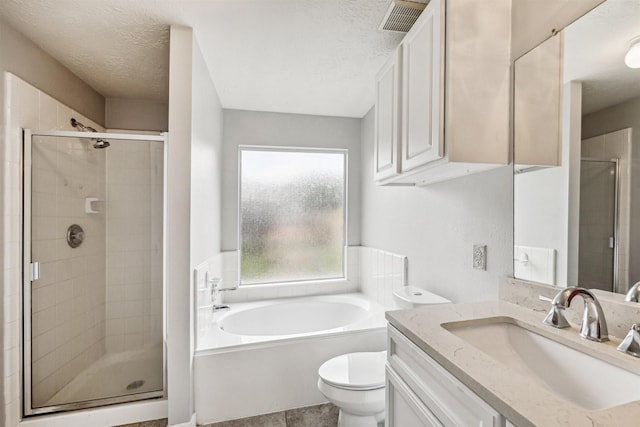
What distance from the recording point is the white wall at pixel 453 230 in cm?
148

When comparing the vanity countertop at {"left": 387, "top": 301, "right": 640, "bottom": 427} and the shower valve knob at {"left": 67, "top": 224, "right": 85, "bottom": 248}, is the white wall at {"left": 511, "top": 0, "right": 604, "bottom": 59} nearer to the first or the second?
the vanity countertop at {"left": 387, "top": 301, "right": 640, "bottom": 427}

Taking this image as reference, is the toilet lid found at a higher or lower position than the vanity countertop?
lower

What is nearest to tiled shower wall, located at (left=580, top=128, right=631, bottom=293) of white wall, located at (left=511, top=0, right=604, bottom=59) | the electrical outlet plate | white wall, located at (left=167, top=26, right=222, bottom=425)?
white wall, located at (left=511, top=0, right=604, bottom=59)

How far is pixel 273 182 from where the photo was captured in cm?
321

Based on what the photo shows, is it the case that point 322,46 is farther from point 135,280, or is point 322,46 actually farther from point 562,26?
point 135,280

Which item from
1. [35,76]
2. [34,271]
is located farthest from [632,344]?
[35,76]

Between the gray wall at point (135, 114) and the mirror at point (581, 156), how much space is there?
3015mm

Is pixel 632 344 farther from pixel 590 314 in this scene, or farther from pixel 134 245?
pixel 134 245

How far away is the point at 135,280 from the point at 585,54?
2.76 metres

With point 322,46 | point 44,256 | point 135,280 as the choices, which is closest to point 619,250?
point 322,46

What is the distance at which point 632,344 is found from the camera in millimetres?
794

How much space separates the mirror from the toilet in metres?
0.72

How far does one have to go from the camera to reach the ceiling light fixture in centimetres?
91

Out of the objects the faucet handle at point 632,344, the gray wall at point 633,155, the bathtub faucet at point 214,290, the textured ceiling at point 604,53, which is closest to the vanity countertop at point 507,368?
the faucet handle at point 632,344
